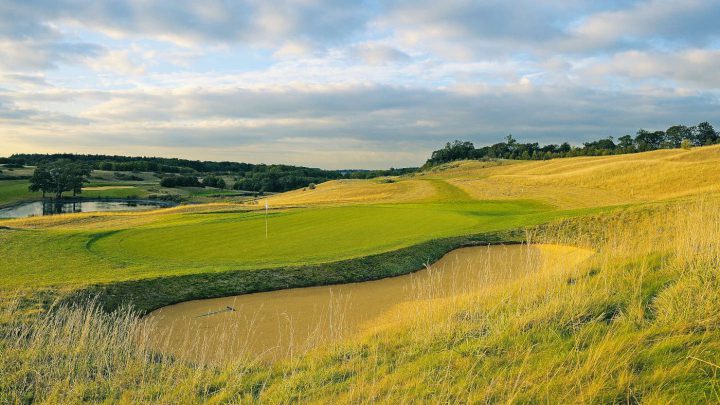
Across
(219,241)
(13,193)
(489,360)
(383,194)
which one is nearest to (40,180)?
(13,193)

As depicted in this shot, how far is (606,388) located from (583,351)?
2.37ft

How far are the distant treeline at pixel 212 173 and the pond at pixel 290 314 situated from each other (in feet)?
334

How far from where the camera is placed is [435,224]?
71.6ft

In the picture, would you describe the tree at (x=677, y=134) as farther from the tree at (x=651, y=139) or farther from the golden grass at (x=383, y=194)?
the golden grass at (x=383, y=194)

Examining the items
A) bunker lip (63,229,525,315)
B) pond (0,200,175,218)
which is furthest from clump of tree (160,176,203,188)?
bunker lip (63,229,525,315)

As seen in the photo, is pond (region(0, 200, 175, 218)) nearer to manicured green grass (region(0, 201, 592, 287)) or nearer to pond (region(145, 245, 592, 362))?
manicured green grass (region(0, 201, 592, 287))

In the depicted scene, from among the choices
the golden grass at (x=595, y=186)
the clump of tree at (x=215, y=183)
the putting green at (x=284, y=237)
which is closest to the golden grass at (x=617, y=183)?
the golden grass at (x=595, y=186)

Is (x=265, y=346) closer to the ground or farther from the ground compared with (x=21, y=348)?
closer to the ground

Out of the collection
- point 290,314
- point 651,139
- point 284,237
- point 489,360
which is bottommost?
point 290,314

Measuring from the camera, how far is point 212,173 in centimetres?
15638

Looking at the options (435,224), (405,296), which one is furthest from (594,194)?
(405,296)

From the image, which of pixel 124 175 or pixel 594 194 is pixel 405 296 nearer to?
pixel 594 194

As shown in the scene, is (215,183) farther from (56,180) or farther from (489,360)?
(489,360)

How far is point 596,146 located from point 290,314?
406 ft
